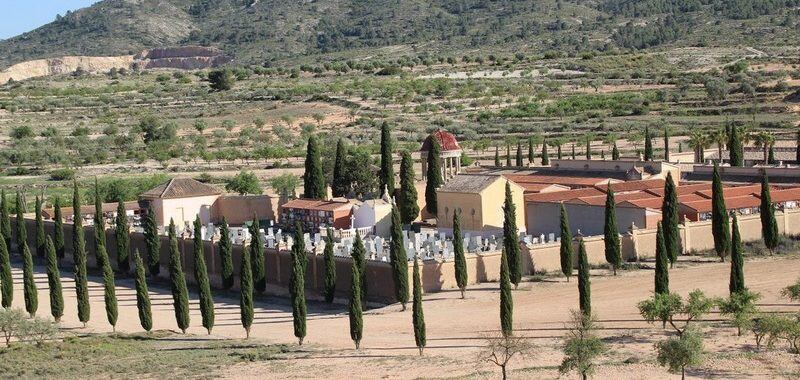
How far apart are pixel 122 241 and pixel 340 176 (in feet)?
39.9

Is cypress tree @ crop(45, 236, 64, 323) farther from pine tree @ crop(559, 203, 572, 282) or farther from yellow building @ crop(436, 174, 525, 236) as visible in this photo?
Result: pine tree @ crop(559, 203, 572, 282)

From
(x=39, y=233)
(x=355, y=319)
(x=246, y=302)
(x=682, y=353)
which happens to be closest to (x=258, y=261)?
(x=246, y=302)

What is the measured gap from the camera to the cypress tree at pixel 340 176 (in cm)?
6806

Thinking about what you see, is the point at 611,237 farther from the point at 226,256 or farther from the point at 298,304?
the point at 226,256

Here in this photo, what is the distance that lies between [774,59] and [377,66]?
43990mm

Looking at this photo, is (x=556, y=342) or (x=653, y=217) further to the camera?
(x=653, y=217)

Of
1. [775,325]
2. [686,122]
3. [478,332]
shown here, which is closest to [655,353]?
[775,325]

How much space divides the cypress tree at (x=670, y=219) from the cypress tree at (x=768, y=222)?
3529mm

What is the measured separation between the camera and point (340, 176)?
68938 mm

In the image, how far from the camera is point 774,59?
136 metres

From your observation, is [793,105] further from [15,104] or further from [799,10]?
[15,104]

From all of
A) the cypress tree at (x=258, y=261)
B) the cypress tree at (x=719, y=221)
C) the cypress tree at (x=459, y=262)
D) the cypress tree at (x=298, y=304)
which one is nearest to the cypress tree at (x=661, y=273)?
the cypress tree at (x=459, y=262)

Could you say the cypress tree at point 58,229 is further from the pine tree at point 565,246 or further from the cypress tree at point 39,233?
the pine tree at point 565,246

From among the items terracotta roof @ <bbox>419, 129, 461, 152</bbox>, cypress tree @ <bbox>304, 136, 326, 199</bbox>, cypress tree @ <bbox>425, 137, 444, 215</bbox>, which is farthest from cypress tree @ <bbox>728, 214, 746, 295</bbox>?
cypress tree @ <bbox>304, 136, 326, 199</bbox>
